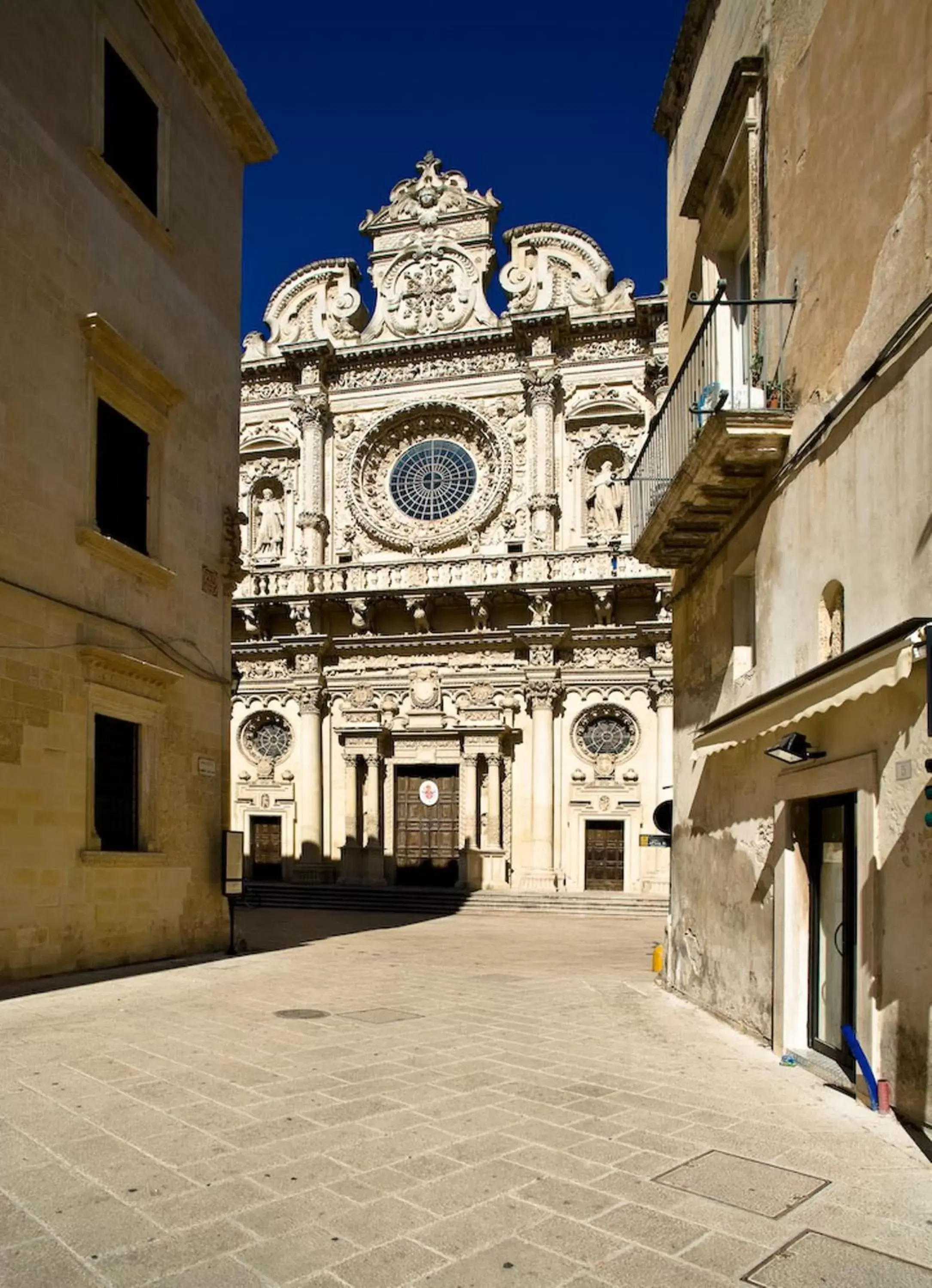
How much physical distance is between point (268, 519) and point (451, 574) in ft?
21.7

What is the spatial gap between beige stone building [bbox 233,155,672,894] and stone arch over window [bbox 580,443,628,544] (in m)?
0.07

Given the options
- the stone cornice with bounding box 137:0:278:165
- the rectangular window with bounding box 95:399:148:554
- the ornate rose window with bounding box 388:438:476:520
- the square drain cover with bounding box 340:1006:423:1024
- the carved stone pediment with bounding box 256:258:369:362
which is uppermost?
the carved stone pediment with bounding box 256:258:369:362

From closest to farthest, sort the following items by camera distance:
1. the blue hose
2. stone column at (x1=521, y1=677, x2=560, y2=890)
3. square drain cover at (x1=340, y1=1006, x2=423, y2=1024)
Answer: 1. the blue hose
2. square drain cover at (x1=340, y1=1006, x2=423, y2=1024)
3. stone column at (x1=521, y1=677, x2=560, y2=890)

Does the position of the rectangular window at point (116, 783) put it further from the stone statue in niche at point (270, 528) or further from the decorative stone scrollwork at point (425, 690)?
the stone statue in niche at point (270, 528)

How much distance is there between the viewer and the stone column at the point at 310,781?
94.7 feet

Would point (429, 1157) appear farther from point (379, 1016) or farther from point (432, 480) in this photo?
point (432, 480)

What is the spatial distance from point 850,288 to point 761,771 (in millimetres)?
3688

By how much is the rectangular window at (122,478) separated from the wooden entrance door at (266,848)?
1781cm

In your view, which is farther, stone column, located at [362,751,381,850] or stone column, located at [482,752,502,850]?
stone column, located at [362,751,381,850]

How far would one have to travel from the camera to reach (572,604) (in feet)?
95.0

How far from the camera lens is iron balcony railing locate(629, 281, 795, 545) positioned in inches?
324

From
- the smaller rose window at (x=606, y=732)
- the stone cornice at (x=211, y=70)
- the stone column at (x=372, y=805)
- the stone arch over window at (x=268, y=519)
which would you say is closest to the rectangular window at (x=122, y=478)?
the stone cornice at (x=211, y=70)

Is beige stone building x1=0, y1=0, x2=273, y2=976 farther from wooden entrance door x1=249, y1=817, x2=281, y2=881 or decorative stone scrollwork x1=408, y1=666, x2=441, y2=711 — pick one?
wooden entrance door x1=249, y1=817, x2=281, y2=881

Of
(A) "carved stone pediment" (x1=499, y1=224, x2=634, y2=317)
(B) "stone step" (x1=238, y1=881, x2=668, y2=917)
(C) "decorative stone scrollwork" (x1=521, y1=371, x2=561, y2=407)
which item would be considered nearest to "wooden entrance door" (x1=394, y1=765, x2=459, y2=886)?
(B) "stone step" (x1=238, y1=881, x2=668, y2=917)
